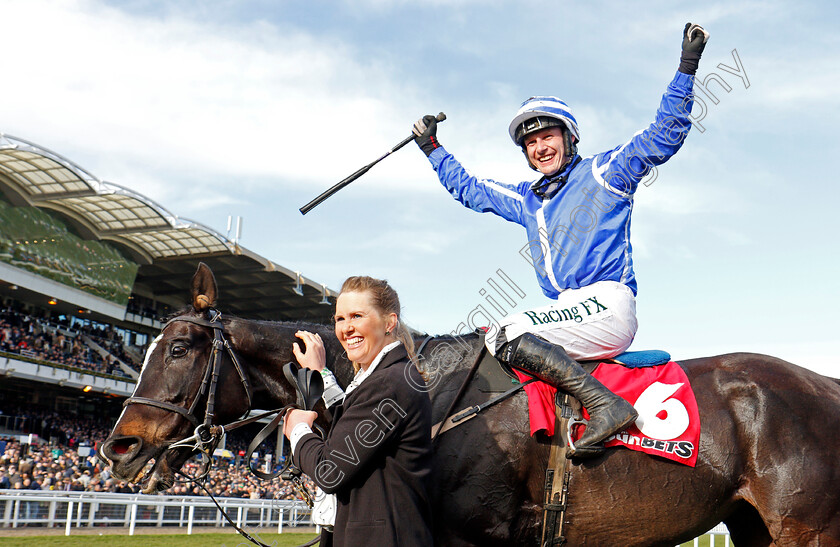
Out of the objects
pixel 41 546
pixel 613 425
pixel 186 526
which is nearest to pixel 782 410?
pixel 613 425

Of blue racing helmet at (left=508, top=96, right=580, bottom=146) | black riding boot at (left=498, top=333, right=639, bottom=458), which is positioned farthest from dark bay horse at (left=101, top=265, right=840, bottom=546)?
blue racing helmet at (left=508, top=96, right=580, bottom=146)

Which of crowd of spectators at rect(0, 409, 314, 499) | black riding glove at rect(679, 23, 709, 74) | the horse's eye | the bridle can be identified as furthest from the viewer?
crowd of spectators at rect(0, 409, 314, 499)

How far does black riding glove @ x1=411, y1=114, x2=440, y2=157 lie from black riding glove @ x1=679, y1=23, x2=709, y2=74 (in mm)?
1446

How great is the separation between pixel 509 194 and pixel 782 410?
5.36 ft

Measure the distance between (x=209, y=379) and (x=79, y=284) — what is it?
24.6 metres

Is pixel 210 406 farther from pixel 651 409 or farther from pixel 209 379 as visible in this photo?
pixel 651 409

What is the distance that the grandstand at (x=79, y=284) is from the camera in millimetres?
20188

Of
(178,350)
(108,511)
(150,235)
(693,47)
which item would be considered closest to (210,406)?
(178,350)

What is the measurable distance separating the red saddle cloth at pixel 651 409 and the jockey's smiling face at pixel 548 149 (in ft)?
3.35

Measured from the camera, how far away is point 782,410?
2.96 meters

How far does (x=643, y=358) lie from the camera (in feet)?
10.1

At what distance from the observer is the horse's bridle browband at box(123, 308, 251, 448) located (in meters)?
3.15

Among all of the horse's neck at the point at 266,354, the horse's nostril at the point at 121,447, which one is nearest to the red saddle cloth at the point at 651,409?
the horse's neck at the point at 266,354

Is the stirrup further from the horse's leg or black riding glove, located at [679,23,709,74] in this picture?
black riding glove, located at [679,23,709,74]
